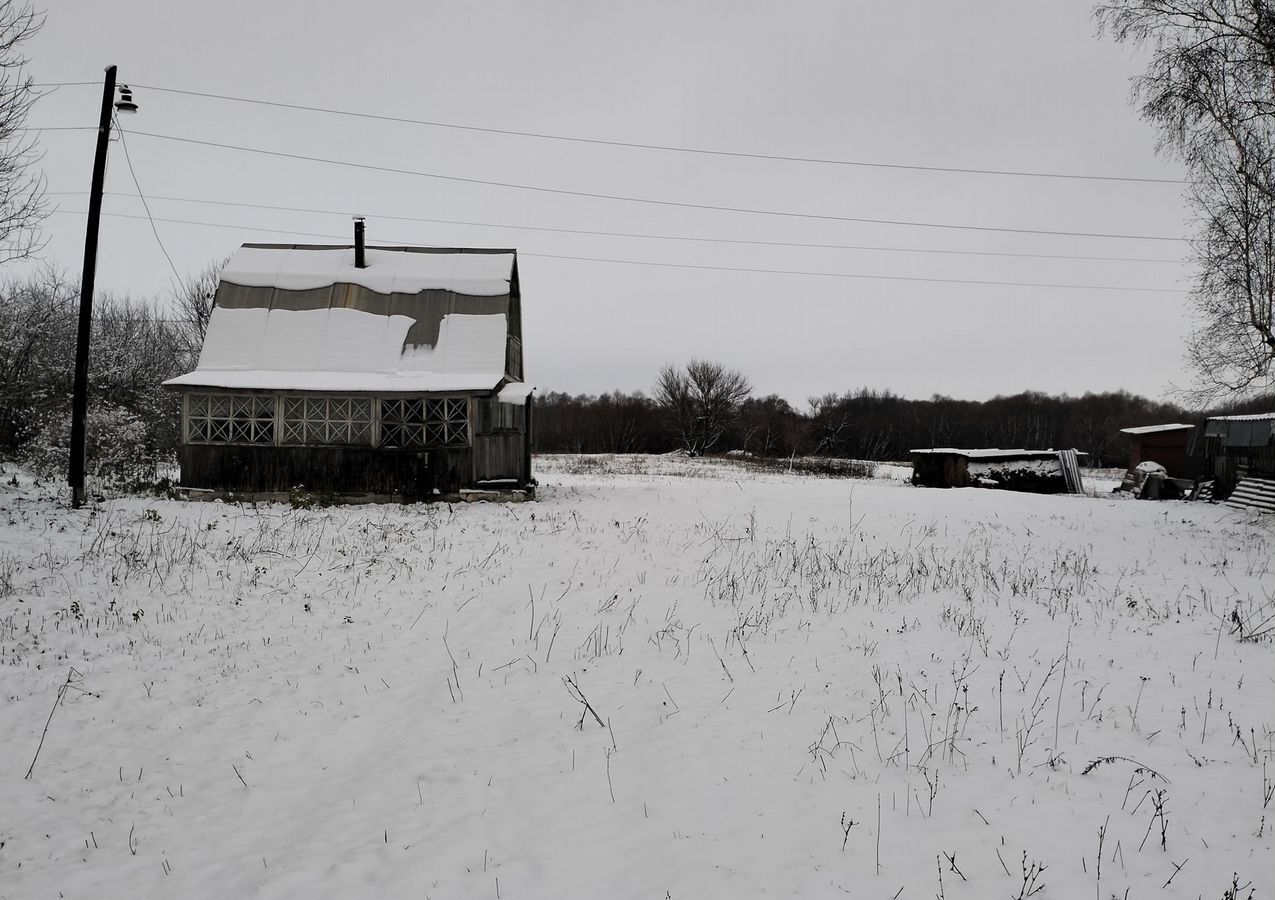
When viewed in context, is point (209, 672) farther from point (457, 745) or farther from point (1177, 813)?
point (1177, 813)

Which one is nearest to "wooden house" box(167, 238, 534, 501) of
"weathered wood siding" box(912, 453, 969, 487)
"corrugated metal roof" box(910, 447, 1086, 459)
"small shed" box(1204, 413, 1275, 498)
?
"weathered wood siding" box(912, 453, 969, 487)

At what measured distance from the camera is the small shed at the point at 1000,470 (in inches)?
994

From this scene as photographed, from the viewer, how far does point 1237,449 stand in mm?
22000

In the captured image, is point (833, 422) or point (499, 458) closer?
point (499, 458)

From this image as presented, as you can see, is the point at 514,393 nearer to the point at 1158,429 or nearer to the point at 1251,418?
the point at 1251,418

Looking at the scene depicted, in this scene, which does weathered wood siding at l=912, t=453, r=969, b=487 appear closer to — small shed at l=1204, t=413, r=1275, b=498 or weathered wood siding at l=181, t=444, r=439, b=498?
small shed at l=1204, t=413, r=1275, b=498

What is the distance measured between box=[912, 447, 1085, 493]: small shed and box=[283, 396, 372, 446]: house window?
20764 mm

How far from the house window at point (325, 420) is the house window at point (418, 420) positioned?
472mm

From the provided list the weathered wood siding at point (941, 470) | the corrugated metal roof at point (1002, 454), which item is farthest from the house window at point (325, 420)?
the weathered wood siding at point (941, 470)

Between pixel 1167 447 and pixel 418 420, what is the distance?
102 feet

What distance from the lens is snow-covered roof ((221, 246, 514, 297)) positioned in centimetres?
1903

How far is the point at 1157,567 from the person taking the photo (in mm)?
11219

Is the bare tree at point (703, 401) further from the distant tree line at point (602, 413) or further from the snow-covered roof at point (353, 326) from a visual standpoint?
the snow-covered roof at point (353, 326)

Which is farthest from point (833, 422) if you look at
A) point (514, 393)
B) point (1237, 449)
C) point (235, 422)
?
point (235, 422)
